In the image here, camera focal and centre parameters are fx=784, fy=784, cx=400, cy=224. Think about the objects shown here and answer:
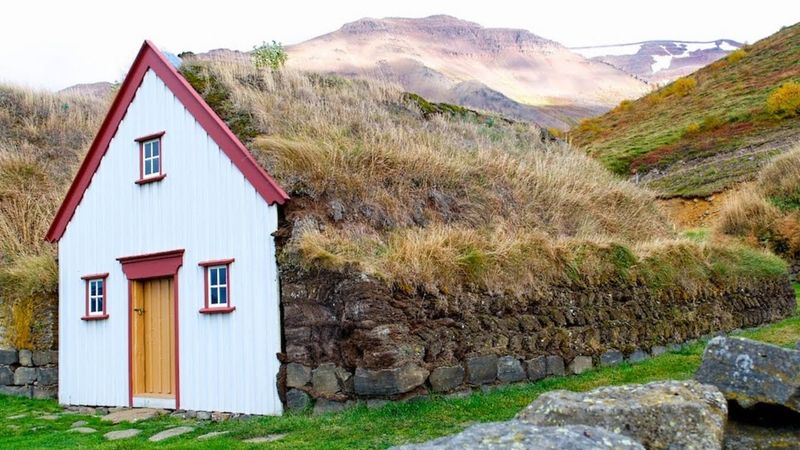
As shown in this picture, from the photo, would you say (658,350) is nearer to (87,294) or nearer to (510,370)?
(510,370)

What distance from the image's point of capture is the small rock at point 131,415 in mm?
12502

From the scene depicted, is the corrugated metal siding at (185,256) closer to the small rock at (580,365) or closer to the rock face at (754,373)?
the small rock at (580,365)

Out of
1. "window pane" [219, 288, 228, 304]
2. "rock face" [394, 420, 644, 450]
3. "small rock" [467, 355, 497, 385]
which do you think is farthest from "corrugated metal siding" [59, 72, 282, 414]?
"rock face" [394, 420, 644, 450]

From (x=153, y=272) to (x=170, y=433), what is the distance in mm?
3509

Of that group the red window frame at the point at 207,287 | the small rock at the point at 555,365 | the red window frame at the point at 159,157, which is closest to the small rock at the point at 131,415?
the red window frame at the point at 207,287

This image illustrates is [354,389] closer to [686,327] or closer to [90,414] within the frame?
[90,414]

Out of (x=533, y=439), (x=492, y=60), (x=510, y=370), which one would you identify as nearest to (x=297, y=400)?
(x=510, y=370)

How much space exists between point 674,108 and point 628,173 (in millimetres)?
Result: 19136

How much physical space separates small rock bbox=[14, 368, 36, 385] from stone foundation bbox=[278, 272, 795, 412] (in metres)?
7.48

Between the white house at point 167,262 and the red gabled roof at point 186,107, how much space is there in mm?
24

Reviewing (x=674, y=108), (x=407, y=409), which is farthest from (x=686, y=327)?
(x=674, y=108)

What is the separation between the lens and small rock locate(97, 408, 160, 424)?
12502 mm

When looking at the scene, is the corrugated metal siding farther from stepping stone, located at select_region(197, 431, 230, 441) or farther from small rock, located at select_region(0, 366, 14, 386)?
small rock, located at select_region(0, 366, 14, 386)

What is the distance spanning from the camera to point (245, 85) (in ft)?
55.8
